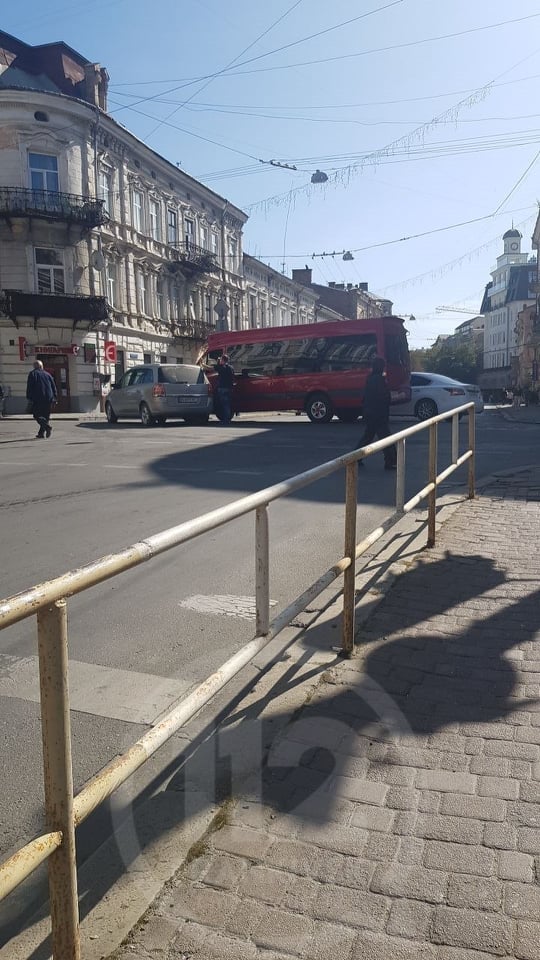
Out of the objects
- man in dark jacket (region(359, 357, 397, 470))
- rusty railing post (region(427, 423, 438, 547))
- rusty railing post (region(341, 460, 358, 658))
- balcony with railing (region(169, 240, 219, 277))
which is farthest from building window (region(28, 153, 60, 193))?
rusty railing post (region(341, 460, 358, 658))

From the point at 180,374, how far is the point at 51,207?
58.0ft

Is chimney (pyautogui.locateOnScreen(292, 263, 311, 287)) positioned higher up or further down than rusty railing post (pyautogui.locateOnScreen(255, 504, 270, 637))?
higher up

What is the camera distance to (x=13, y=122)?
32469mm

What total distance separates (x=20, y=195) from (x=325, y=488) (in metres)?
29.5

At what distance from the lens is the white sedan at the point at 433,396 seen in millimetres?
19500

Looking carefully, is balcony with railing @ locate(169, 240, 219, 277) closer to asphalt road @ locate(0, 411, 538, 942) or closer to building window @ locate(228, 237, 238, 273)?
building window @ locate(228, 237, 238, 273)

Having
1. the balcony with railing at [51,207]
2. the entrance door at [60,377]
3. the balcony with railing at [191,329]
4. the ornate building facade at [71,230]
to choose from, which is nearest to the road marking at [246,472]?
the ornate building facade at [71,230]

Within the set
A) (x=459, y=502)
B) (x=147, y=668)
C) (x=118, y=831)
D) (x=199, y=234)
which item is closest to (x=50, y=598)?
(x=118, y=831)

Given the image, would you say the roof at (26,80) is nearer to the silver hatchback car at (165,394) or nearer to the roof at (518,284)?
the silver hatchback car at (165,394)

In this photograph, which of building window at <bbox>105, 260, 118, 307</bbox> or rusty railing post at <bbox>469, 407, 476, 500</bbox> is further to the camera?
building window at <bbox>105, 260, 118, 307</bbox>

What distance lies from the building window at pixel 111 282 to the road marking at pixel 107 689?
35212 mm

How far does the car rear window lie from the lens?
19922 mm

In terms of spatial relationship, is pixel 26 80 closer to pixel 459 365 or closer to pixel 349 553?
pixel 349 553

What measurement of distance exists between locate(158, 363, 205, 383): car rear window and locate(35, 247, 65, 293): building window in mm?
16387
